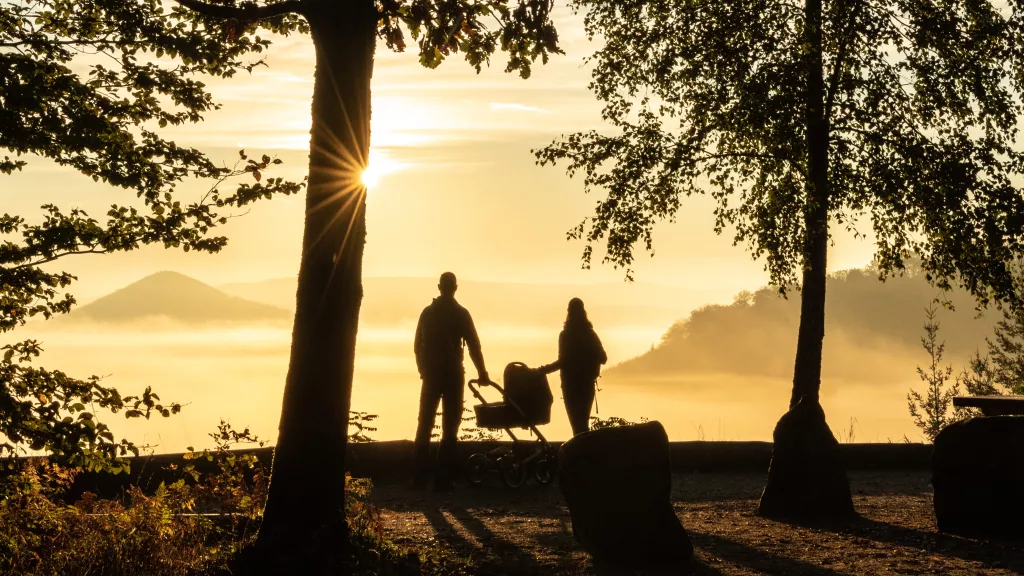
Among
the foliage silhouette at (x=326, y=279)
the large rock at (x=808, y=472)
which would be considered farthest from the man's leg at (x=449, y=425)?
the foliage silhouette at (x=326, y=279)

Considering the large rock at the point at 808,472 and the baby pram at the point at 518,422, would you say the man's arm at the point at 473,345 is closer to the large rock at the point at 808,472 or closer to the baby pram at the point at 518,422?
the baby pram at the point at 518,422

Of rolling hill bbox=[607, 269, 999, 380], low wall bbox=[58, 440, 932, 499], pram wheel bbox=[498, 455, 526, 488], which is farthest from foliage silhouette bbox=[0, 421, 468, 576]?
rolling hill bbox=[607, 269, 999, 380]

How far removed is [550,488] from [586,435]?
5.25 m

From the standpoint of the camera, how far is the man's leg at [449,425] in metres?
13.9

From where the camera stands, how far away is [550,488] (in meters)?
14.4

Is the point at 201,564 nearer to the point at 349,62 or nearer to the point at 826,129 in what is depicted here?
the point at 349,62

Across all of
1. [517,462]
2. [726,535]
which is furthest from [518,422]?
[726,535]

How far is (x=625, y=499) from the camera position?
364 inches

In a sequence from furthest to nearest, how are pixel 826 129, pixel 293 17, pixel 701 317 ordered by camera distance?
pixel 701 317 → pixel 826 129 → pixel 293 17

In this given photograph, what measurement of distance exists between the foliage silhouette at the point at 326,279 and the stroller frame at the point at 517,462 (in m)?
5.93

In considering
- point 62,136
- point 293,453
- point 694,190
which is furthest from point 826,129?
point 62,136

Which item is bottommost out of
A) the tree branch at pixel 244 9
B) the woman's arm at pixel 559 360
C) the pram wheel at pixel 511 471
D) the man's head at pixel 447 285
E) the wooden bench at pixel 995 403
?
the pram wheel at pixel 511 471

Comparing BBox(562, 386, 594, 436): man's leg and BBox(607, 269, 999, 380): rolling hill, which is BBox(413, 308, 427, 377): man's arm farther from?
BBox(607, 269, 999, 380): rolling hill

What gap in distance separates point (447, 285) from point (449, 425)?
6.21 feet
